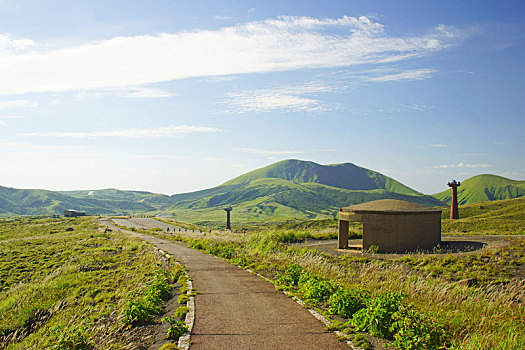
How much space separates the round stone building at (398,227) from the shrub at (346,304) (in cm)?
1510

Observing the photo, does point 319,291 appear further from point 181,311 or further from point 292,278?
point 181,311

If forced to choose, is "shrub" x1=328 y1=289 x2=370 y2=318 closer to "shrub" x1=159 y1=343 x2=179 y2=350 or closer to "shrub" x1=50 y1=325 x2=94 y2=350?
"shrub" x1=159 y1=343 x2=179 y2=350

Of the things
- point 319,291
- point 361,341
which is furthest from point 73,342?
point 319,291

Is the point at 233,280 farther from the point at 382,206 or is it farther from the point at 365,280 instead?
the point at 382,206

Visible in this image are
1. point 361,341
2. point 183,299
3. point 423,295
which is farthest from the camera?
point 183,299

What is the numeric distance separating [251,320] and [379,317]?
3.12 m

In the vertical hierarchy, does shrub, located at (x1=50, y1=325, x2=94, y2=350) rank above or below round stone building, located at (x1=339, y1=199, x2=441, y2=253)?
below

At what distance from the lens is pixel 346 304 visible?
911cm

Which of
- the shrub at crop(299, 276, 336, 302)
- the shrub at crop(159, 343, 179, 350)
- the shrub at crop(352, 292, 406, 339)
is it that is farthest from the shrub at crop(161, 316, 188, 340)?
the shrub at crop(299, 276, 336, 302)

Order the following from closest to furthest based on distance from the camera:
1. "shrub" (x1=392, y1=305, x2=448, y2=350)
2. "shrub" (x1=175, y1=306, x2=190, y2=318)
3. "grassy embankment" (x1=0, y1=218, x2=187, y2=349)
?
"shrub" (x1=392, y1=305, x2=448, y2=350)
"grassy embankment" (x1=0, y1=218, x2=187, y2=349)
"shrub" (x1=175, y1=306, x2=190, y2=318)

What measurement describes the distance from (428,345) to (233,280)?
8.75 meters

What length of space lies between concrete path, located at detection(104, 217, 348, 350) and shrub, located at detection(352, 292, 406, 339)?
0.85 m

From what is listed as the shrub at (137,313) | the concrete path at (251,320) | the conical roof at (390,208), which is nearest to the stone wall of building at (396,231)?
the conical roof at (390,208)

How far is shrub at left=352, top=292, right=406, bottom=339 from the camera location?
298 inches
